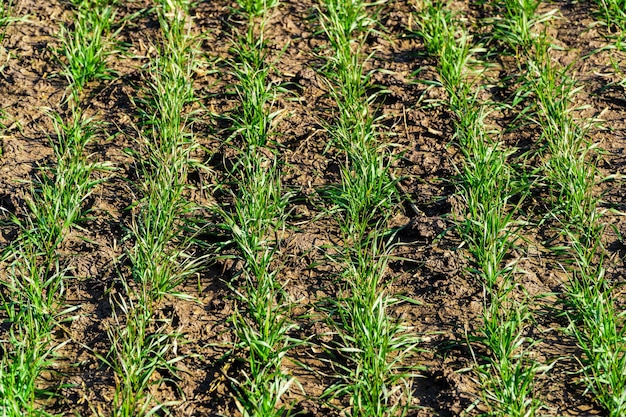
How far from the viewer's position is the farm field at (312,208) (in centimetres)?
377

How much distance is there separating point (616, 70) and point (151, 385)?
3.01 metres

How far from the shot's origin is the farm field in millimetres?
3768

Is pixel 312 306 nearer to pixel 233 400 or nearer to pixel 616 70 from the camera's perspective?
pixel 233 400

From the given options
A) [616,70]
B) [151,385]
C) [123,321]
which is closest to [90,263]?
[123,321]

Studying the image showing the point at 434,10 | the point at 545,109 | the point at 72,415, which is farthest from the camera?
the point at 434,10

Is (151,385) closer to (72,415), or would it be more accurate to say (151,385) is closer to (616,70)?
(72,415)

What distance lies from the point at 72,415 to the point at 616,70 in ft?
10.9

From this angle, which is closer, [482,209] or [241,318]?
[241,318]

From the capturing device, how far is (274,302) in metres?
4.12

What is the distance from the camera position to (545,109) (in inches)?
191

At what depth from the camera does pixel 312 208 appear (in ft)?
15.0

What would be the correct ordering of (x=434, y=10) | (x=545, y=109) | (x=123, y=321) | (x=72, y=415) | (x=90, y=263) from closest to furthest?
(x=72, y=415)
(x=123, y=321)
(x=90, y=263)
(x=545, y=109)
(x=434, y=10)

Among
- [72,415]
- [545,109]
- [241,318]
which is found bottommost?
[72,415]

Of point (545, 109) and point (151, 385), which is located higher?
point (545, 109)
